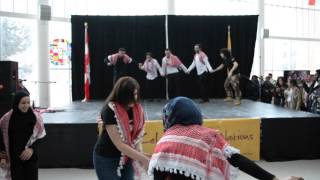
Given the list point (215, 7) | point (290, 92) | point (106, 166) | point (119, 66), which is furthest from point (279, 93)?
point (106, 166)

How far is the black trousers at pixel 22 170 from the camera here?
3.02 meters

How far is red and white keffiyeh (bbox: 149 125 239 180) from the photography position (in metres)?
1.78

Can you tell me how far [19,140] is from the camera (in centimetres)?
303

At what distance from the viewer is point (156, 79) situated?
11602 millimetres

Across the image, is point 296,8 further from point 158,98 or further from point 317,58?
point 158,98

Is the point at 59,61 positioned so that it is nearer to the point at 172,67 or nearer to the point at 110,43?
the point at 110,43

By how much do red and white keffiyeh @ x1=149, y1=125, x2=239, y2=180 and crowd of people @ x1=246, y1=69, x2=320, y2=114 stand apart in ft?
18.8

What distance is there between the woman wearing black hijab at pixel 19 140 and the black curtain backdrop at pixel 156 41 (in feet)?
27.8

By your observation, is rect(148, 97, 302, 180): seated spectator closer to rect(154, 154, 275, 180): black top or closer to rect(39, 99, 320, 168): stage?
rect(154, 154, 275, 180): black top

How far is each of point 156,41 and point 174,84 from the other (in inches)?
68.8

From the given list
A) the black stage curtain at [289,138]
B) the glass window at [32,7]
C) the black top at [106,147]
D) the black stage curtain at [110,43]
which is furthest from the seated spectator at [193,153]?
the glass window at [32,7]

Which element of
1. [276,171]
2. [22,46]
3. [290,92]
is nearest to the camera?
[276,171]

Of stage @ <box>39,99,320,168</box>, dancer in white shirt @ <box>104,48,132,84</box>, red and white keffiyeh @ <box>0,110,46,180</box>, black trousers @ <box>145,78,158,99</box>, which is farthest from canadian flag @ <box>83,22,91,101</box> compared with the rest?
red and white keffiyeh @ <box>0,110,46,180</box>

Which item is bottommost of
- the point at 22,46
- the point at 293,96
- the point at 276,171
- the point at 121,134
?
Result: the point at 276,171
